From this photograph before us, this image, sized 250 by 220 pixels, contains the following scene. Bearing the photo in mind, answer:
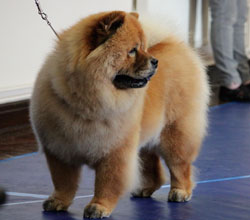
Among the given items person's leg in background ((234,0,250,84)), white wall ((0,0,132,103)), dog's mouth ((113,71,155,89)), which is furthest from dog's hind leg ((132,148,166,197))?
person's leg in background ((234,0,250,84))

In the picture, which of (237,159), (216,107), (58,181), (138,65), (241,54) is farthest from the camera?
(241,54)

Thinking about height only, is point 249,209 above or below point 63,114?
below

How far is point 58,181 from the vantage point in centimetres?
258

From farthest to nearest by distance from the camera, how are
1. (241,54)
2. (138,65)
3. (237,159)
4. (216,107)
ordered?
(241,54) < (216,107) < (237,159) < (138,65)

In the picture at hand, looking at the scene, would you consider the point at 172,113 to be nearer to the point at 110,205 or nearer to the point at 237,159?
the point at 110,205

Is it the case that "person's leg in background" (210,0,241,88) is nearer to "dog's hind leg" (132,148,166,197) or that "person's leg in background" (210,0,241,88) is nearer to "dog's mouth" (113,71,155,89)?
"dog's hind leg" (132,148,166,197)

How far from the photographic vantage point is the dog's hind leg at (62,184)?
2.56m

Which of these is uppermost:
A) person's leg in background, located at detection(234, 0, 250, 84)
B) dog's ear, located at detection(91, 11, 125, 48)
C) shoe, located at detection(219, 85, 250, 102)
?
dog's ear, located at detection(91, 11, 125, 48)

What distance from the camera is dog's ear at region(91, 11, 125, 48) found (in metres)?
2.34

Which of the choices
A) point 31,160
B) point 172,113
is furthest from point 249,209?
point 31,160

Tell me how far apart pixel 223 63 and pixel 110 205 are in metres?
3.33

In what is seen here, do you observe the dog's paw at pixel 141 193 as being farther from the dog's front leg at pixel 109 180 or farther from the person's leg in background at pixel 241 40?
the person's leg in background at pixel 241 40

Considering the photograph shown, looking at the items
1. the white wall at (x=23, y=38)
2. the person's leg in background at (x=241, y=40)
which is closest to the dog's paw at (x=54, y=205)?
the white wall at (x=23, y=38)

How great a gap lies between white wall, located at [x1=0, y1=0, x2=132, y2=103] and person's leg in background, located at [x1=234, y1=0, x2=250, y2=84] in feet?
6.49
